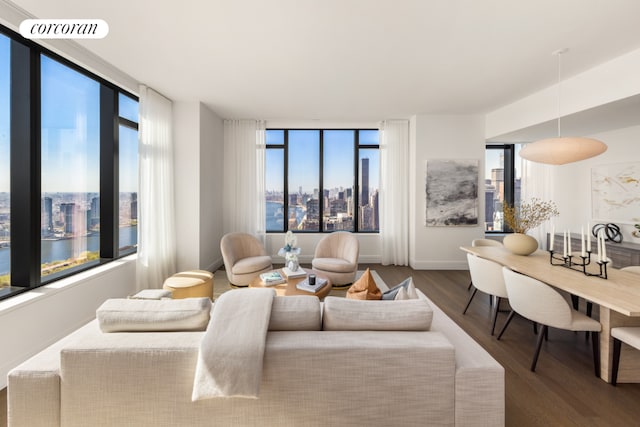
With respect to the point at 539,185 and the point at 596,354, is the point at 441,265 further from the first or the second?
the point at 596,354

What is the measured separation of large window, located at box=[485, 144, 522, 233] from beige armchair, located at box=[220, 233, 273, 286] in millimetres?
4891

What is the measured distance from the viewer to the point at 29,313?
2.30 metres

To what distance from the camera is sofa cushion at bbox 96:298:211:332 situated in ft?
4.82

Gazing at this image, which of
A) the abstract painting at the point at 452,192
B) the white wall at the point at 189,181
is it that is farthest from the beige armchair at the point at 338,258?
the white wall at the point at 189,181

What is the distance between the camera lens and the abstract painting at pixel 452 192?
5145 mm

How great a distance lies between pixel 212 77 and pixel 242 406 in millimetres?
3581

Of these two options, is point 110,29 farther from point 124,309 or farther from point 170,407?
point 170,407

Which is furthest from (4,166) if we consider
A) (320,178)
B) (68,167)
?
(320,178)

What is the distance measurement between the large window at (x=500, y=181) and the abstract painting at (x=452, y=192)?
1.05 m

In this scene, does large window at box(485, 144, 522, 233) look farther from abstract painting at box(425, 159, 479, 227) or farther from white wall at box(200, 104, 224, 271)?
white wall at box(200, 104, 224, 271)

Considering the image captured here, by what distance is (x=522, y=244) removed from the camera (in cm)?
329

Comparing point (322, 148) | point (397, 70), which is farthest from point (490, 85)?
point (322, 148)

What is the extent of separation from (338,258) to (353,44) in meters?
2.97

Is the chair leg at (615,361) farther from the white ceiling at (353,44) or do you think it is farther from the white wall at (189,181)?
the white wall at (189,181)
